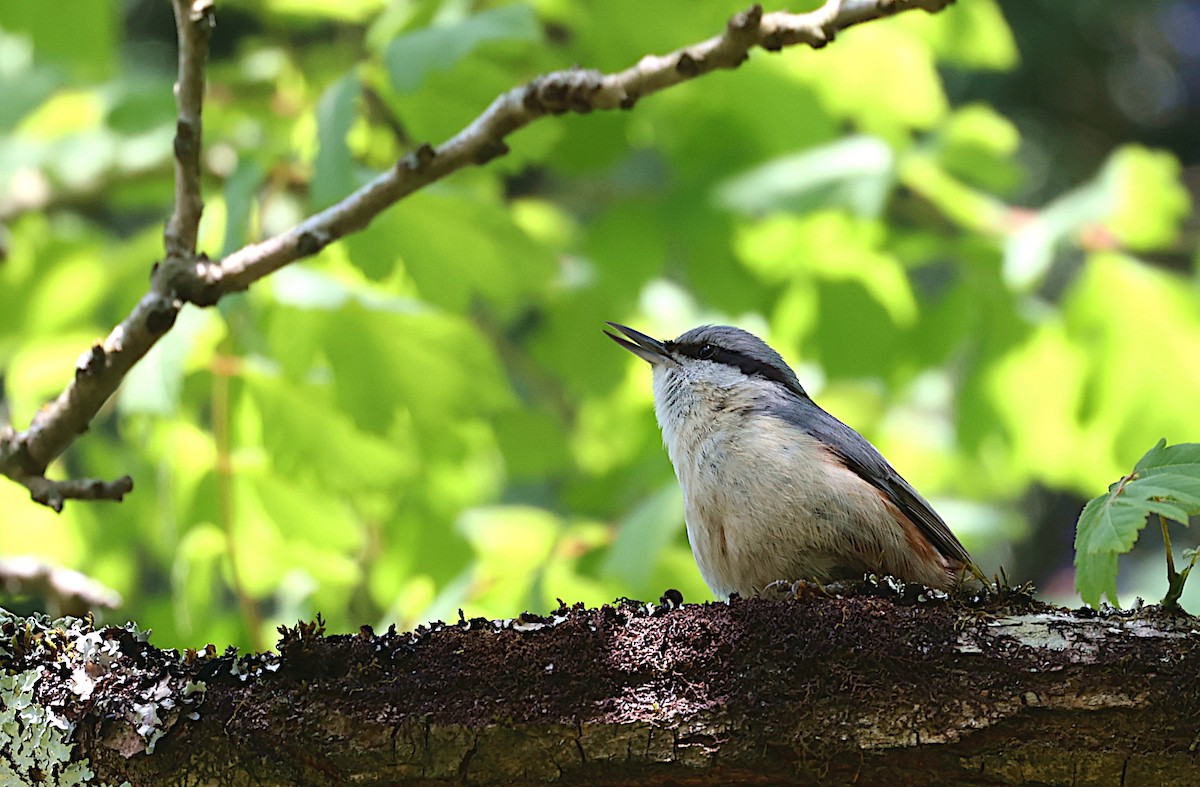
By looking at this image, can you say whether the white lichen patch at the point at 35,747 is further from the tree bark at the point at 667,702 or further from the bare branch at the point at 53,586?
the bare branch at the point at 53,586

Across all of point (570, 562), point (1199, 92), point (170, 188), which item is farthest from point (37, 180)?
point (1199, 92)

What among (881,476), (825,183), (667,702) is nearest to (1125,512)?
(667,702)

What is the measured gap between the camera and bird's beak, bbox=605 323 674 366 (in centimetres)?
383

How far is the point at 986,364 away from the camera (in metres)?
5.18

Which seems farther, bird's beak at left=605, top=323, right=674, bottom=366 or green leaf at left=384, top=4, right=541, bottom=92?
bird's beak at left=605, top=323, right=674, bottom=366

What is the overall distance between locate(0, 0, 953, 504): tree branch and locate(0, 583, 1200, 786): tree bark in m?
0.79

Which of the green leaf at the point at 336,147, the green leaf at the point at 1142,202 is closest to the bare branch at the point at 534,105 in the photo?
the green leaf at the point at 336,147

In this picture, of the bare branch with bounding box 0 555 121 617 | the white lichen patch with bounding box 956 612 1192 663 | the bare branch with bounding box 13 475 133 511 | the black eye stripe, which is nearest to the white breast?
the black eye stripe

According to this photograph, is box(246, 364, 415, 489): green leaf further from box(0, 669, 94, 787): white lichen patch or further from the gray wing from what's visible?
box(0, 669, 94, 787): white lichen patch

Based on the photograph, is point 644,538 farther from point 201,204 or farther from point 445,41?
point 201,204

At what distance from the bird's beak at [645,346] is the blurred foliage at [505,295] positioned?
65 cm

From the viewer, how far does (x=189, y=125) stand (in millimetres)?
2721

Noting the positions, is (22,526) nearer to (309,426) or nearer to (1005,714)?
(309,426)

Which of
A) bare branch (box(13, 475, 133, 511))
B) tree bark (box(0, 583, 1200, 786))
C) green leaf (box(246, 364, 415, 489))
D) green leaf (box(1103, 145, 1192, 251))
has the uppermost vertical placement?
green leaf (box(1103, 145, 1192, 251))
